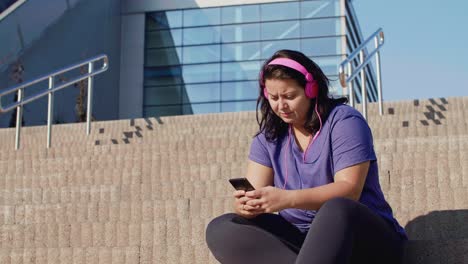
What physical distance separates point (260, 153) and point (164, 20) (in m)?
20.8

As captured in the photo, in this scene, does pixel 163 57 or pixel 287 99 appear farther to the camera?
pixel 163 57

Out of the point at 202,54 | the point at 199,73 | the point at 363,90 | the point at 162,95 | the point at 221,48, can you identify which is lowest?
the point at 363,90

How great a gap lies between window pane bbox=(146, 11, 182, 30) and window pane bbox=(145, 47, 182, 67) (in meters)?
0.65

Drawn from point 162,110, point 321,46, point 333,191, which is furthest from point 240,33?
point 333,191

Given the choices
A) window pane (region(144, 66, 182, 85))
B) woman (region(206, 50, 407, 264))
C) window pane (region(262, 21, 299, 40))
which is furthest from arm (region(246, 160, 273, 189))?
window pane (region(144, 66, 182, 85))

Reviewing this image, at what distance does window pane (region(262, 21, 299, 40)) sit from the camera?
21.9 meters

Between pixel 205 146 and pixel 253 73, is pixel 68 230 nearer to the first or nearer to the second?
pixel 205 146

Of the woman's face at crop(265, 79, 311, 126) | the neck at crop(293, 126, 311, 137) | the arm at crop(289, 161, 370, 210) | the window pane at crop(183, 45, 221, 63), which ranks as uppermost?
the window pane at crop(183, 45, 221, 63)

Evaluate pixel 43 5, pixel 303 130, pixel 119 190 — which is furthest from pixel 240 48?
pixel 303 130

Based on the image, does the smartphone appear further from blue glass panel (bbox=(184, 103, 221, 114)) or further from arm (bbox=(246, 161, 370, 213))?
blue glass panel (bbox=(184, 103, 221, 114))

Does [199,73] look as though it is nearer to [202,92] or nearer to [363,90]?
[202,92]

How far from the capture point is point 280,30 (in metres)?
22.1

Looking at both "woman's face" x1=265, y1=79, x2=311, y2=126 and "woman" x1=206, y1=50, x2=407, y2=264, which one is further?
"woman's face" x1=265, y1=79, x2=311, y2=126

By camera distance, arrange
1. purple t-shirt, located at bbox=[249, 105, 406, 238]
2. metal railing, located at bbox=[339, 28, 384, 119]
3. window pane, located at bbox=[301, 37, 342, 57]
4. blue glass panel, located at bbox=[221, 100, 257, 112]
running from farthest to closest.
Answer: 1. blue glass panel, located at bbox=[221, 100, 257, 112]
2. window pane, located at bbox=[301, 37, 342, 57]
3. metal railing, located at bbox=[339, 28, 384, 119]
4. purple t-shirt, located at bbox=[249, 105, 406, 238]
